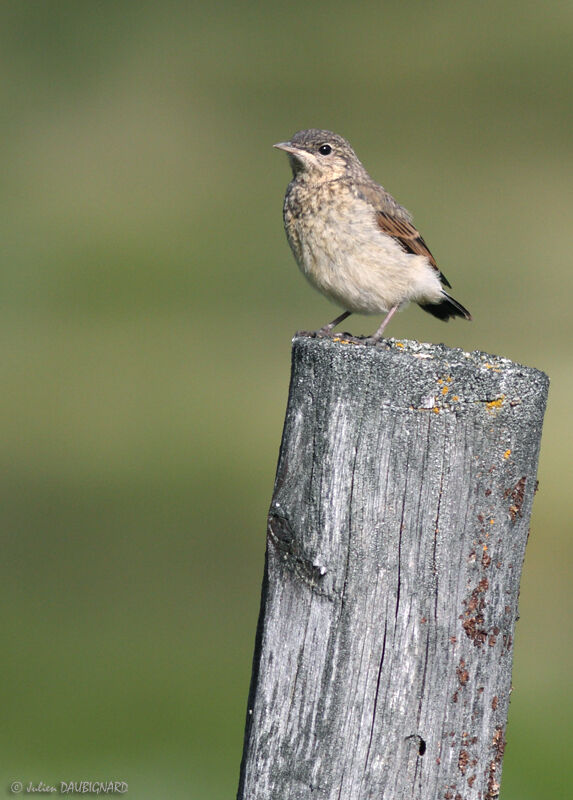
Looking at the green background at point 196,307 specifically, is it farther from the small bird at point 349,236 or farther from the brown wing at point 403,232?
the brown wing at point 403,232

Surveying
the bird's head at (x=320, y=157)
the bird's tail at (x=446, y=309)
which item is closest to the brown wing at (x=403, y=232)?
the bird's tail at (x=446, y=309)

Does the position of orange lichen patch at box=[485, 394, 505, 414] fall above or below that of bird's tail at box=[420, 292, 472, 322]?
below

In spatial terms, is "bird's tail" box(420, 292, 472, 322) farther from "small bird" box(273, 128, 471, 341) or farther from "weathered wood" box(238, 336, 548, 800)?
"weathered wood" box(238, 336, 548, 800)

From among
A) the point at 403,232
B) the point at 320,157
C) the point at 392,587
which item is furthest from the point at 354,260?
the point at 392,587

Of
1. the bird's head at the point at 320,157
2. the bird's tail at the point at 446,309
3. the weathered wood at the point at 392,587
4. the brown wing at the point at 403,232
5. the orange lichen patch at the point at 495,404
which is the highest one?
the bird's head at the point at 320,157

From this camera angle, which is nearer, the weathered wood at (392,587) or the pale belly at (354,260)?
the weathered wood at (392,587)

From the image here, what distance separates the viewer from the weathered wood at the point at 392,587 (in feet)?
11.8

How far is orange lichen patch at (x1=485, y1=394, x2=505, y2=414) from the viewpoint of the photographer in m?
3.65

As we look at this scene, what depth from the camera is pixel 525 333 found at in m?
17.2

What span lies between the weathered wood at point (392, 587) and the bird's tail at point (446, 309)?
3243mm

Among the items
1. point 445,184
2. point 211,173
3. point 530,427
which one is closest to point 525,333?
point 445,184

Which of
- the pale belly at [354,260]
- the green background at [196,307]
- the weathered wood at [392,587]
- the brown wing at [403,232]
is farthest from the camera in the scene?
the green background at [196,307]

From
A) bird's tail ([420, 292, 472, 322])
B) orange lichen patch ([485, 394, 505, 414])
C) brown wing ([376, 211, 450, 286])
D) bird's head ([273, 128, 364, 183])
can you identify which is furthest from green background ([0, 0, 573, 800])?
orange lichen patch ([485, 394, 505, 414])

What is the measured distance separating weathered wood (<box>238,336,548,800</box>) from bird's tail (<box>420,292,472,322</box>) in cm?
324
